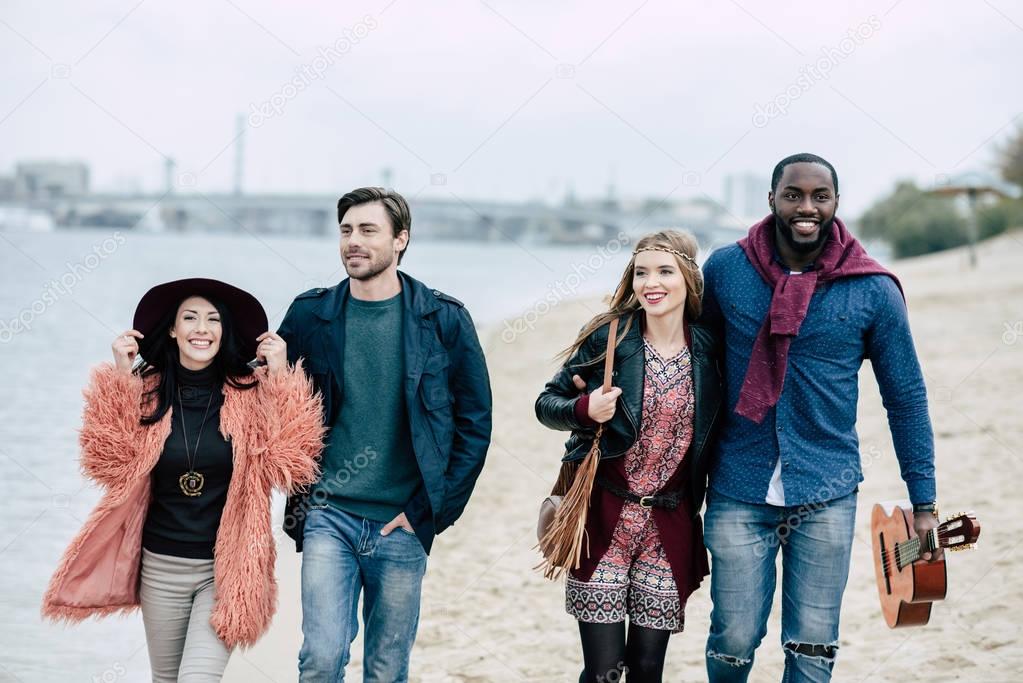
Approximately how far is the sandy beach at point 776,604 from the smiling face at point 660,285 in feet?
7.34

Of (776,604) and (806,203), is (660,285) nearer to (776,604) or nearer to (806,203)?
(806,203)

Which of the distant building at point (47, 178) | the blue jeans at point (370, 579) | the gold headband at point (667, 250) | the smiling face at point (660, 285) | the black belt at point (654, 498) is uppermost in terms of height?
the distant building at point (47, 178)

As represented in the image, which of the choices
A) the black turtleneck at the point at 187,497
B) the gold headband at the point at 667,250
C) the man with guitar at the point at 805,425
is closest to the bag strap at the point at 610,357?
the gold headband at the point at 667,250

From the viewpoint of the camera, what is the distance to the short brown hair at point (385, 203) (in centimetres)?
375

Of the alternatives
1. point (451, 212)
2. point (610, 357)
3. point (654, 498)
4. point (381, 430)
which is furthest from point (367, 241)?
point (451, 212)

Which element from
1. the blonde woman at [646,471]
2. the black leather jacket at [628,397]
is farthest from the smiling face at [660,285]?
the black leather jacket at [628,397]

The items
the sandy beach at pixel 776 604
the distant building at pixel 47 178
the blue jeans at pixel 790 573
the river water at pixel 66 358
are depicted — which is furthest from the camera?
the distant building at pixel 47 178

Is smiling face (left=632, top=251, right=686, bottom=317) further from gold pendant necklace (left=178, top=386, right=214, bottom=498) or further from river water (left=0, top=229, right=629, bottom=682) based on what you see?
river water (left=0, top=229, right=629, bottom=682)

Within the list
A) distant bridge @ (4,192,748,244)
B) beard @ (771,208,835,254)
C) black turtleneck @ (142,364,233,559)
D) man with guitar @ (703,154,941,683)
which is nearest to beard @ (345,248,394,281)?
black turtleneck @ (142,364,233,559)

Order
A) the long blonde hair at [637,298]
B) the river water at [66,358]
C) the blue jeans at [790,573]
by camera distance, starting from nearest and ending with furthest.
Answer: the blue jeans at [790,573]
the long blonde hair at [637,298]
the river water at [66,358]

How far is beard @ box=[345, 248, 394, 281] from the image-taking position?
3.66 m

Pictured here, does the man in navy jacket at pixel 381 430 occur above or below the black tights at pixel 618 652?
above

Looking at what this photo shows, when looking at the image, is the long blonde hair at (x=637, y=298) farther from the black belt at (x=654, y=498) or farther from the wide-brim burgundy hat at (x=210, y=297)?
the wide-brim burgundy hat at (x=210, y=297)

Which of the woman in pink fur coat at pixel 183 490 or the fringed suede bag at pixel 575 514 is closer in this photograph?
the woman in pink fur coat at pixel 183 490
